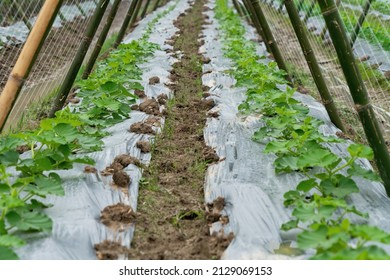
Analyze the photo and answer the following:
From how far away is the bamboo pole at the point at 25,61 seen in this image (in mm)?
3055

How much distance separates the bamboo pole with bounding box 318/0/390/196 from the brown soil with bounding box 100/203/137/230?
1.40 meters

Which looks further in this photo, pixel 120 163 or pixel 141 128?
pixel 141 128

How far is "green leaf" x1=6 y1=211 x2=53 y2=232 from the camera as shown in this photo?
2.25m

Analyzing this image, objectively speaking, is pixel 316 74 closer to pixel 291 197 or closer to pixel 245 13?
pixel 291 197

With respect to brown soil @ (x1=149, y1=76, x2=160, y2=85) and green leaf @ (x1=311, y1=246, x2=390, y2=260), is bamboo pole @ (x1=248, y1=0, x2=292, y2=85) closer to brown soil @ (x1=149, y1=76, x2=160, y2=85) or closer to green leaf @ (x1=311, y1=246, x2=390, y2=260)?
brown soil @ (x1=149, y1=76, x2=160, y2=85)

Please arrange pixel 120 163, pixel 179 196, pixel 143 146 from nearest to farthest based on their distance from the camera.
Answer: pixel 179 196, pixel 120 163, pixel 143 146

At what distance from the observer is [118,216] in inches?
108

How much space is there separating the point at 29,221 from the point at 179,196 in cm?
113

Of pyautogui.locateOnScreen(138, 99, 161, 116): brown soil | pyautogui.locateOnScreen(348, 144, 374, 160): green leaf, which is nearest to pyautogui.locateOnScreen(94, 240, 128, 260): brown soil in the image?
pyautogui.locateOnScreen(348, 144, 374, 160): green leaf

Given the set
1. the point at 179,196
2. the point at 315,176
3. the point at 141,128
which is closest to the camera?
the point at 315,176

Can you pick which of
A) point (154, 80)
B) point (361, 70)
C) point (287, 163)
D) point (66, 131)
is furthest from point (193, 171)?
point (361, 70)

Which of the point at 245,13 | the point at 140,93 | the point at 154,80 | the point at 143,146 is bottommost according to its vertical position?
the point at 245,13

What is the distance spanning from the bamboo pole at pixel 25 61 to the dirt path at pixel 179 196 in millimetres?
911

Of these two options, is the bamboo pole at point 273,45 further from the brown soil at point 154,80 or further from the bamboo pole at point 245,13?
the bamboo pole at point 245,13
